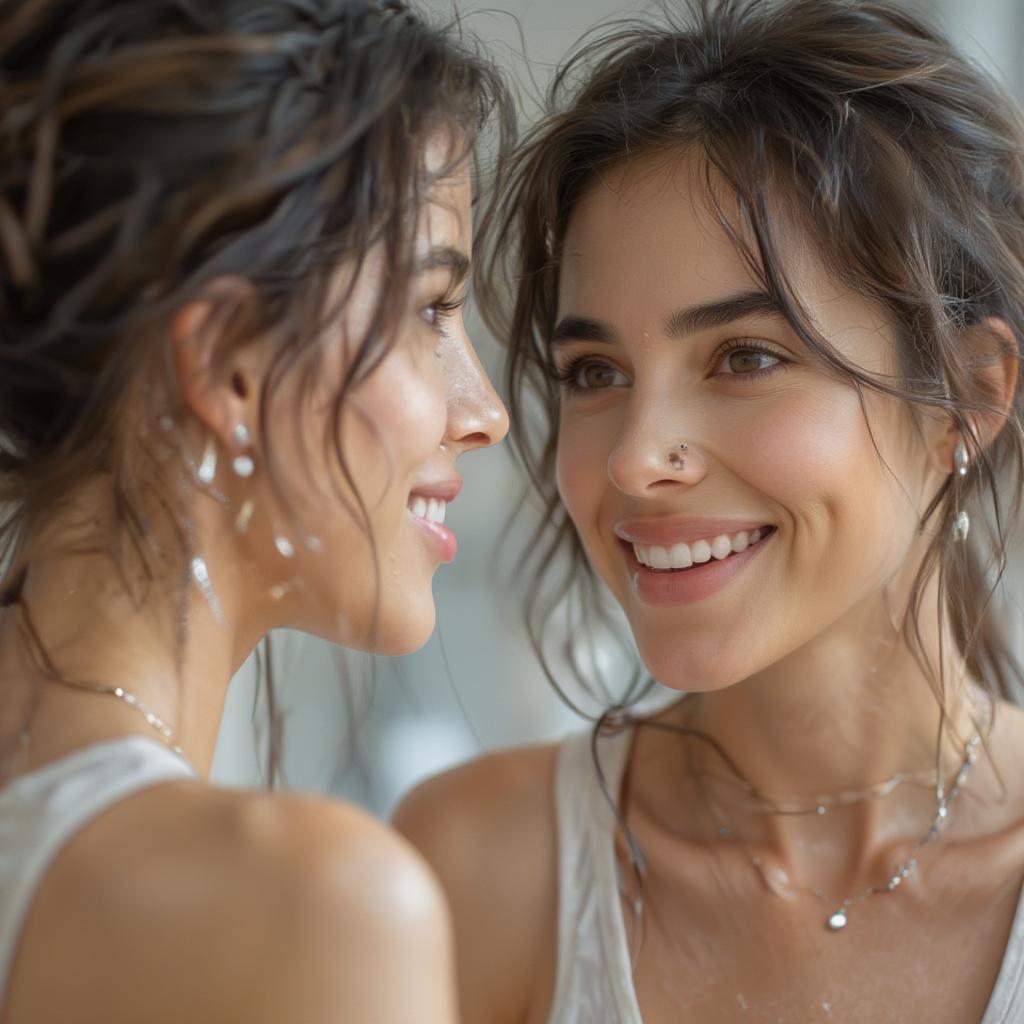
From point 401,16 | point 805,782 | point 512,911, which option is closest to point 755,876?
point 805,782

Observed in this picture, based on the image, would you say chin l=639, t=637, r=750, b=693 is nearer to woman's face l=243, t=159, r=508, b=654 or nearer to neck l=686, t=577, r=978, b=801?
neck l=686, t=577, r=978, b=801

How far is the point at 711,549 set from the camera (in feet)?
5.07

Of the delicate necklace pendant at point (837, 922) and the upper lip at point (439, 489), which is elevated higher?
the upper lip at point (439, 489)

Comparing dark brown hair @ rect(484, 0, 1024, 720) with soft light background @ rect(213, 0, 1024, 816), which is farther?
soft light background @ rect(213, 0, 1024, 816)

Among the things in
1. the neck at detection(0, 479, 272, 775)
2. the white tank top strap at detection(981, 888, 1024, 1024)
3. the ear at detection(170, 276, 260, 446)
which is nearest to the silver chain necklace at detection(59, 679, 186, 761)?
the neck at detection(0, 479, 272, 775)

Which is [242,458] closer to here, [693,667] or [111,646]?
[111,646]

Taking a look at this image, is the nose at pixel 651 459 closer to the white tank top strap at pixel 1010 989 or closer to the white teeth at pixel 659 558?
the white teeth at pixel 659 558

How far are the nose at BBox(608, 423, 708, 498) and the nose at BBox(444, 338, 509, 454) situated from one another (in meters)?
0.16

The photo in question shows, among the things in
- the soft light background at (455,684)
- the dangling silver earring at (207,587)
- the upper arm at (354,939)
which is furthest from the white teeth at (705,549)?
the soft light background at (455,684)

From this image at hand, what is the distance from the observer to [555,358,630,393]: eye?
1.63 m

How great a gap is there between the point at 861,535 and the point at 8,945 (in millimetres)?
969

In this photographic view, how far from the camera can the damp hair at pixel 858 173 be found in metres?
1.50

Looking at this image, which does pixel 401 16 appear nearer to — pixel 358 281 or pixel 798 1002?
pixel 358 281

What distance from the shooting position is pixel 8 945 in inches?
35.8
